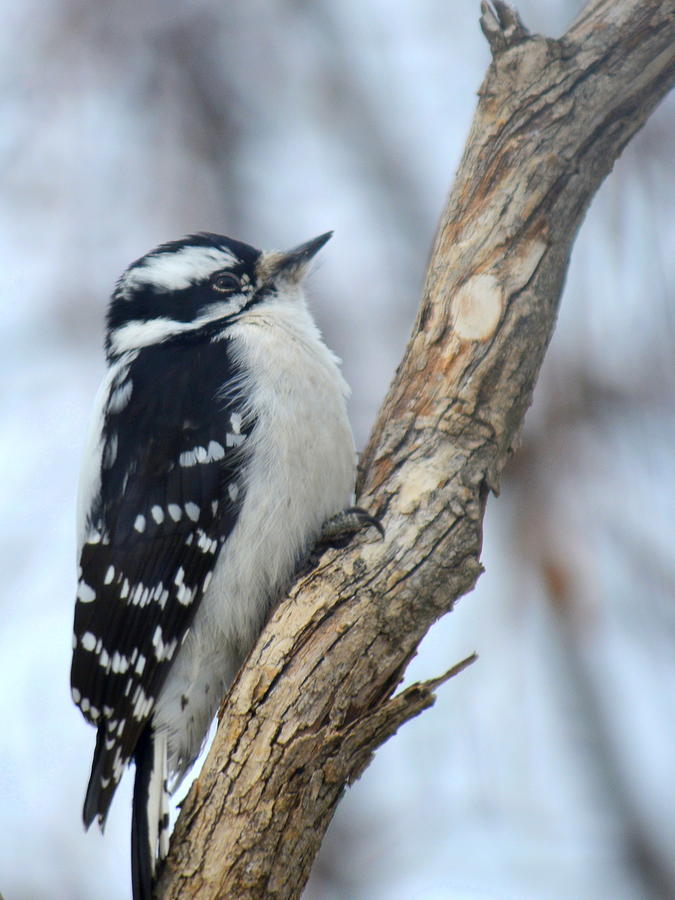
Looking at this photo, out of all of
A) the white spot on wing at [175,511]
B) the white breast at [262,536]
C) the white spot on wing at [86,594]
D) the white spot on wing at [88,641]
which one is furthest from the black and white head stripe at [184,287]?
the white spot on wing at [88,641]

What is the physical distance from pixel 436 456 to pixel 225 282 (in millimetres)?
1213

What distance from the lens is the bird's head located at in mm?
3705

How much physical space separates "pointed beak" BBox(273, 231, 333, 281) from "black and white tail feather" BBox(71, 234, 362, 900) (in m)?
0.46

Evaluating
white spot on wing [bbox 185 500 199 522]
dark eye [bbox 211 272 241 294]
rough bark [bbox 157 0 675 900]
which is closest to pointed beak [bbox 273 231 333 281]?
dark eye [bbox 211 272 241 294]

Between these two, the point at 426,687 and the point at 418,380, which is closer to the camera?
the point at 426,687

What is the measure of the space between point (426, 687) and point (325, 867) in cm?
266

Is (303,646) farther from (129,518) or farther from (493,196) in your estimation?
(493,196)

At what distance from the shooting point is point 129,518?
3.15 meters

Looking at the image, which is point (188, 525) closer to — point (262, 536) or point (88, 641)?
point (262, 536)

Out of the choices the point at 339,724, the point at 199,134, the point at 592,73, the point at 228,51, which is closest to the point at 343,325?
the point at 199,134

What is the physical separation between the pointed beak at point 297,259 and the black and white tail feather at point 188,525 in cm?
46

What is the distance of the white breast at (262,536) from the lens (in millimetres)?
3105

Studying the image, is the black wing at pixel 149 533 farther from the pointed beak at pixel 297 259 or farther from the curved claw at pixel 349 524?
the pointed beak at pixel 297 259

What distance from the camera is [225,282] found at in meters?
3.72
